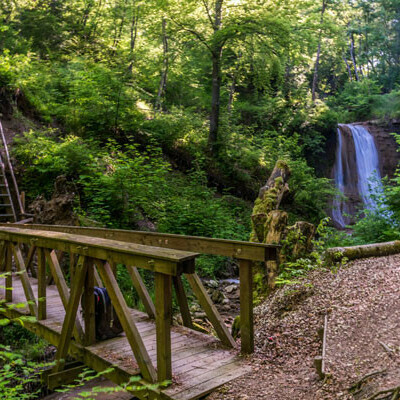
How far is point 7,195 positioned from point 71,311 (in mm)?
7294

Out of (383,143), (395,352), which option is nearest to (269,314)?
(395,352)

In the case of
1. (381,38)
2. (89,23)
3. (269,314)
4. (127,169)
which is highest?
(381,38)

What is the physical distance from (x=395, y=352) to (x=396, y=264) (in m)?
3.53

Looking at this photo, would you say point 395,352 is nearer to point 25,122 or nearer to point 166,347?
point 166,347

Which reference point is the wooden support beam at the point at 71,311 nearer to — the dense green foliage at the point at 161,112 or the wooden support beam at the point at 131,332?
the wooden support beam at the point at 131,332

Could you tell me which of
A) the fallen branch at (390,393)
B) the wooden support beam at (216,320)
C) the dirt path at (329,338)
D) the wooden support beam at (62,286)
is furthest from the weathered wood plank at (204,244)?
the fallen branch at (390,393)

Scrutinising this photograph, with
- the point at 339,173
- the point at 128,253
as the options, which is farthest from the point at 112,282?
the point at 339,173

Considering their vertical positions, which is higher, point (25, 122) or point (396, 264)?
point (25, 122)

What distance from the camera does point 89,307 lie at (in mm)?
3932

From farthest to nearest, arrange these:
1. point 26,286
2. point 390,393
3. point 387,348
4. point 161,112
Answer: point 161,112 → point 26,286 → point 387,348 → point 390,393

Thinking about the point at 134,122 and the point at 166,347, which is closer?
the point at 166,347

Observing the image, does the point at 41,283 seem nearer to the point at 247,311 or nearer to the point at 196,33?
the point at 247,311

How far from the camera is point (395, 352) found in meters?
3.10

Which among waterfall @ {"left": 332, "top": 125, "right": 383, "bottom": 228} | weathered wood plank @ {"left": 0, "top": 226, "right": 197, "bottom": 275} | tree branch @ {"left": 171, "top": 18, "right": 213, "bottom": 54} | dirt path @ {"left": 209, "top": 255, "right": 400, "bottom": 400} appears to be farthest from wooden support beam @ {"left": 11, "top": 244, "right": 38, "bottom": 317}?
waterfall @ {"left": 332, "top": 125, "right": 383, "bottom": 228}
